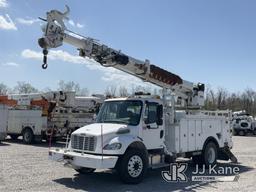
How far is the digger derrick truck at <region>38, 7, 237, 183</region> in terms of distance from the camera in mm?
10414

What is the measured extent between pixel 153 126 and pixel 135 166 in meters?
1.65

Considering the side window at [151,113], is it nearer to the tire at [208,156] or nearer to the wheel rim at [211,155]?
the tire at [208,156]

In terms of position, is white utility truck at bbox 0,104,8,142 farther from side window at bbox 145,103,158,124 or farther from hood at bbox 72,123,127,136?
side window at bbox 145,103,158,124

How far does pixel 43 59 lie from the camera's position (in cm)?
1027

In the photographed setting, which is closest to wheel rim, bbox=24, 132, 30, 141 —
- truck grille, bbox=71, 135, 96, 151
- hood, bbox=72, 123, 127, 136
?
truck grille, bbox=71, 135, 96, 151

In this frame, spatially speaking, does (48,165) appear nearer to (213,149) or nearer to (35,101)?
(213,149)

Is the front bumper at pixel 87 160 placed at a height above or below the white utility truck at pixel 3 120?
below

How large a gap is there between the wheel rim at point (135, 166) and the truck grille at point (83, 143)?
1124 mm

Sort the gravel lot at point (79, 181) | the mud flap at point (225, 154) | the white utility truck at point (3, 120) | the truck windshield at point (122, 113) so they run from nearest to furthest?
the gravel lot at point (79, 181)
the truck windshield at point (122, 113)
the mud flap at point (225, 154)
the white utility truck at point (3, 120)

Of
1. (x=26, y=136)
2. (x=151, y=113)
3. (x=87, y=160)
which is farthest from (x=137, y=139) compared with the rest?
(x=26, y=136)

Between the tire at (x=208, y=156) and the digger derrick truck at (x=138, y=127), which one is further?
the tire at (x=208, y=156)

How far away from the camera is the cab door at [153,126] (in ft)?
37.8

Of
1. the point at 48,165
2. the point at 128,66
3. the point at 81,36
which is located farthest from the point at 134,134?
the point at 48,165

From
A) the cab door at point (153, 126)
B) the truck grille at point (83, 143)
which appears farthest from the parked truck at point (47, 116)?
the cab door at point (153, 126)
